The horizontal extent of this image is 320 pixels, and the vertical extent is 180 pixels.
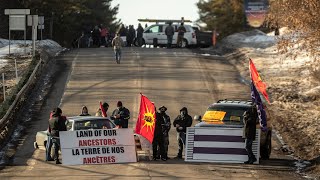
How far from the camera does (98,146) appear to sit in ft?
68.6

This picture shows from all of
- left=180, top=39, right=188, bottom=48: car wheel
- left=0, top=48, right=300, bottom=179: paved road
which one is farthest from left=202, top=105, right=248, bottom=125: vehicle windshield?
left=180, top=39, right=188, bottom=48: car wheel

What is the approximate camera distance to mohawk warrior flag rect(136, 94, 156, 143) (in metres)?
21.5

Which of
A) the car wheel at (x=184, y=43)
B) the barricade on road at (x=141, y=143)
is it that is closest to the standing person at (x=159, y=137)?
the barricade on road at (x=141, y=143)

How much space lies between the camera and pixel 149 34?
5666 cm

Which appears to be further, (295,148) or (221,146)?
(295,148)

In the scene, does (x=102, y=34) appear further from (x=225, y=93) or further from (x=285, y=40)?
(x=285, y=40)

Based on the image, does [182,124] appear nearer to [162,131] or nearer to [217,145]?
[162,131]

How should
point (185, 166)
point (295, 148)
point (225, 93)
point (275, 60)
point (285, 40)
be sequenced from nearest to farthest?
point (185, 166), point (295, 148), point (285, 40), point (225, 93), point (275, 60)

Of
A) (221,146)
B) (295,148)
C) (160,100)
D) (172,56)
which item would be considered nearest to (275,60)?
(172,56)

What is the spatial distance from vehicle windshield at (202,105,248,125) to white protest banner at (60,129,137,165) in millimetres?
2575

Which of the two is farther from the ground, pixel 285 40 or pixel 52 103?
pixel 285 40

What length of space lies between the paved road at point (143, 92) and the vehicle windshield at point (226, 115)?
4.82 feet

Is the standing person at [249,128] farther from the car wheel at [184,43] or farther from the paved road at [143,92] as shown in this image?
the car wheel at [184,43]

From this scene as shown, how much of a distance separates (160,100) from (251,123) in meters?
12.7
